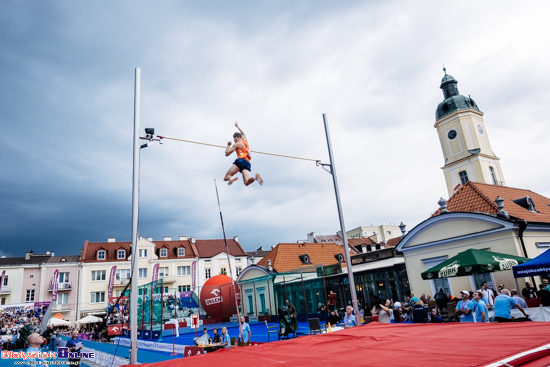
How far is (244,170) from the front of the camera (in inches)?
350

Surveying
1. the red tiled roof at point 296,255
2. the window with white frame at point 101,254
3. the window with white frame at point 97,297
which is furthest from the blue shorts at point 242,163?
the window with white frame at point 101,254

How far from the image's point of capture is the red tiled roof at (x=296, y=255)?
32781 millimetres

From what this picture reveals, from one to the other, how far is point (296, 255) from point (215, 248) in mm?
20131

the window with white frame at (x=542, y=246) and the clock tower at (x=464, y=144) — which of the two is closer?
the window with white frame at (x=542, y=246)

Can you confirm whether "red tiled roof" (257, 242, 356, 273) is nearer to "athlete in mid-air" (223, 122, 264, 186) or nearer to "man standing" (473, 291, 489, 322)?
"man standing" (473, 291, 489, 322)

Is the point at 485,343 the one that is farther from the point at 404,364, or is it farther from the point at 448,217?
the point at 448,217

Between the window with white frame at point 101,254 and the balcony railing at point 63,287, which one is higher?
the window with white frame at point 101,254

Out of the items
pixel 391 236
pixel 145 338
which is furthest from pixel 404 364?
pixel 391 236

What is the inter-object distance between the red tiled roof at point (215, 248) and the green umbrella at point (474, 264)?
39.3 metres

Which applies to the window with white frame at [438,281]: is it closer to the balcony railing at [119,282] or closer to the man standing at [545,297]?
the man standing at [545,297]

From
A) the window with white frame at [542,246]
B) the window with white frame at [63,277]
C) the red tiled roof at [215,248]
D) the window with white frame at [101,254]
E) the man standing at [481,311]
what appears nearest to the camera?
the man standing at [481,311]

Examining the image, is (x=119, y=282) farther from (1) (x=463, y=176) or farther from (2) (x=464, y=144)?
(2) (x=464, y=144)

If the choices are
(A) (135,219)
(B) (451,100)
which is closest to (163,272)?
(B) (451,100)

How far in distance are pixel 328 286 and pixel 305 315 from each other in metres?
3.72
